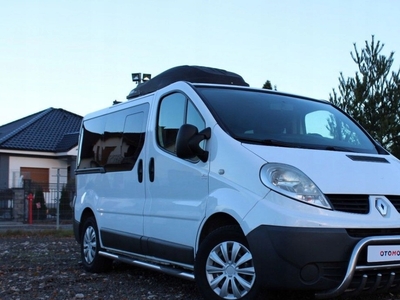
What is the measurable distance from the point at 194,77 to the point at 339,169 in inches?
190

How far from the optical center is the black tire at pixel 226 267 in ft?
15.2

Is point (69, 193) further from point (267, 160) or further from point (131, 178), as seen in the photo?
point (267, 160)

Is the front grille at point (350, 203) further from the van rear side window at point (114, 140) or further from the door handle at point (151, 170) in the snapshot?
the van rear side window at point (114, 140)

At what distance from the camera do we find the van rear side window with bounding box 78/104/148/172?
6680 mm

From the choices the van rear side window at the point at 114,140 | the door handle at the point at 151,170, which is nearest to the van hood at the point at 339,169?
the door handle at the point at 151,170

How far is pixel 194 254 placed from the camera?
529cm

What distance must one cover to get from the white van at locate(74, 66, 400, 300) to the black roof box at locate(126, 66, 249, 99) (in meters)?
2.18

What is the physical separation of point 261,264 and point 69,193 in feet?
47.3

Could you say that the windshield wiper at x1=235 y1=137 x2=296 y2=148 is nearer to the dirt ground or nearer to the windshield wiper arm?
the windshield wiper arm

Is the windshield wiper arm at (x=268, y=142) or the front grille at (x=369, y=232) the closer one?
A: the front grille at (x=369, y=232)

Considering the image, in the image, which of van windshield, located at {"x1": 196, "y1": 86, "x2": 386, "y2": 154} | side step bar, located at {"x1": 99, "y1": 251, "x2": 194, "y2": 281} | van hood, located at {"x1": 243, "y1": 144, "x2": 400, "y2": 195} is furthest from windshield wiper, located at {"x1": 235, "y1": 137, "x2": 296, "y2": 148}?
side step bar, located at {"x1": 99, "y1": 251, "x2": 194, "y2": 281}

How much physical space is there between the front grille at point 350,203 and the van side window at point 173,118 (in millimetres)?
1514

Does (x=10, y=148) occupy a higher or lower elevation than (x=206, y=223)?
higher

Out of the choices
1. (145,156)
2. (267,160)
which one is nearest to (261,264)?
(267,160)
